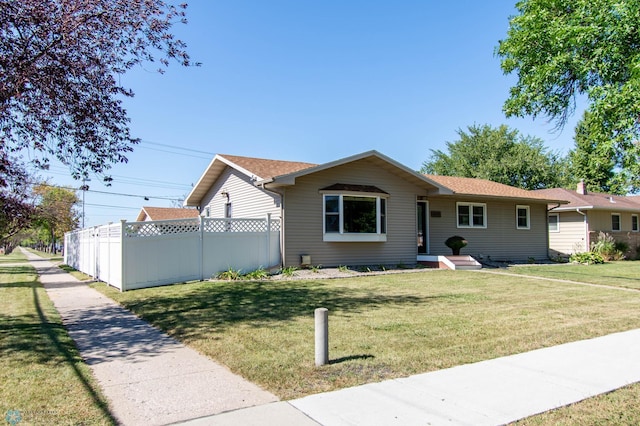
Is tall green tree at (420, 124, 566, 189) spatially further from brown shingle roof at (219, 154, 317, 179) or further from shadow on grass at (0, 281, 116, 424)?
shadow on grass at (0, 281, 116, 424)

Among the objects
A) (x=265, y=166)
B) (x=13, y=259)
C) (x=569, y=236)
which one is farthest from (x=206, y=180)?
(x=13, y=259)

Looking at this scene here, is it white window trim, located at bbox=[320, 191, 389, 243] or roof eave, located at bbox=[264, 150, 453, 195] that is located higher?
roof eave, located at bbox=[264, 150, 453, 195]

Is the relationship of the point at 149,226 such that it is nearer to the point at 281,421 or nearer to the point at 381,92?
the point at 281,421

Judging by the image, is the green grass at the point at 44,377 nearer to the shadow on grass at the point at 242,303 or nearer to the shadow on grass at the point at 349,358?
the shadow on grass at the point at 242,303

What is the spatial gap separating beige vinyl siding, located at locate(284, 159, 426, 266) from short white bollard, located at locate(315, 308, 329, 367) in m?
9.56

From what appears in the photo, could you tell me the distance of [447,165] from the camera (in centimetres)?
4456

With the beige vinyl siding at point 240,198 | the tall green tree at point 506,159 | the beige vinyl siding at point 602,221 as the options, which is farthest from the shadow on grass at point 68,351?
the tall green tree at point 506,159

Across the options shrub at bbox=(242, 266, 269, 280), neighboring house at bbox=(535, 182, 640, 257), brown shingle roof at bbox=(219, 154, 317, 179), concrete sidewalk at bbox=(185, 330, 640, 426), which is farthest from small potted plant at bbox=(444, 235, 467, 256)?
concrete sidewalk at bbox=(185, 330, 640, 426)

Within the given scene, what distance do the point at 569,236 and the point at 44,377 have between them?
25.6 m

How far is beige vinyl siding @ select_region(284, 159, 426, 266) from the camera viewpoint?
1470cm

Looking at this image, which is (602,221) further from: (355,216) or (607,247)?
(355,216)

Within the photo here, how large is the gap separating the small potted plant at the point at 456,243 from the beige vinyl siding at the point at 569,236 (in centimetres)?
928

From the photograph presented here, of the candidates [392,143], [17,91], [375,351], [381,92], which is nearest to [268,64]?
[381,92]

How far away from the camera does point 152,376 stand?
4.78 m
